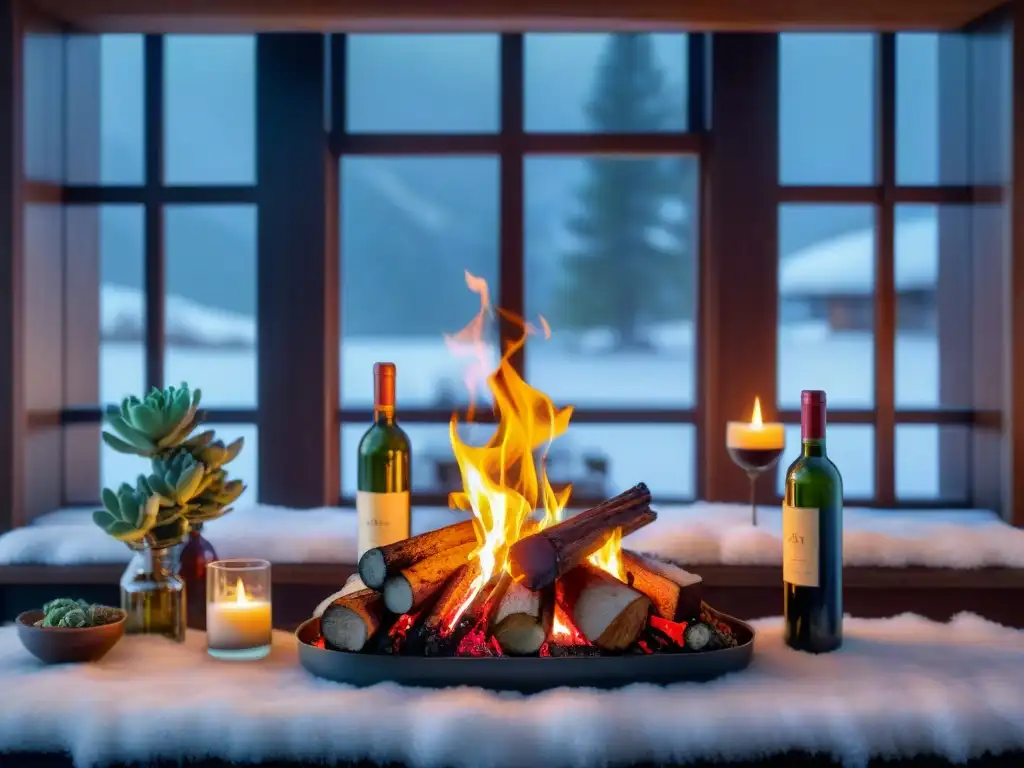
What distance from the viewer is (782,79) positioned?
2760 mm

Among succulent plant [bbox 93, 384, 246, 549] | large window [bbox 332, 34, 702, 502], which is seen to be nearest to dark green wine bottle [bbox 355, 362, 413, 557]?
succulent plant [bbox 93, 384, 246, 549]

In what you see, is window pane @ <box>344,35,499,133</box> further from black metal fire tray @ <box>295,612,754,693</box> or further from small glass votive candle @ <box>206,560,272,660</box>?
black metal fire tray @ <box>295,612,754,693</box>

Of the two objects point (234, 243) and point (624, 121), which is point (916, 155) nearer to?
point (624, 121)

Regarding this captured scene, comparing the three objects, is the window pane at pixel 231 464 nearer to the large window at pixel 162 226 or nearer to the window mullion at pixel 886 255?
the large window at pixel 162 226

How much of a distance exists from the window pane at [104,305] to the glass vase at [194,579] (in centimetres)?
133

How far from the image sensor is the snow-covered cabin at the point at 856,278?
2766 millimetres

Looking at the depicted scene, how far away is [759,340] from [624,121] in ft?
2.34

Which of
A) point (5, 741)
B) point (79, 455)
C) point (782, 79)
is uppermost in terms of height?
point (782, 79)

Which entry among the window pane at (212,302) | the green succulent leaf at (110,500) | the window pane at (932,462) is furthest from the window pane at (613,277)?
the green succulent leaf at (110,500)

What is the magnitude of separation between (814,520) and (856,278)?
1.57 m

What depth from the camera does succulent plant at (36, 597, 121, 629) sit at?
1402 mm

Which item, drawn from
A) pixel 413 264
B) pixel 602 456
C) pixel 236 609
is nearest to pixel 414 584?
pixel 236 609

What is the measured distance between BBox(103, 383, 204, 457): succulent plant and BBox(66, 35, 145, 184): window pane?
1481 mm

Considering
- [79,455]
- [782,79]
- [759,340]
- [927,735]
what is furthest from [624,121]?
[927,735]
